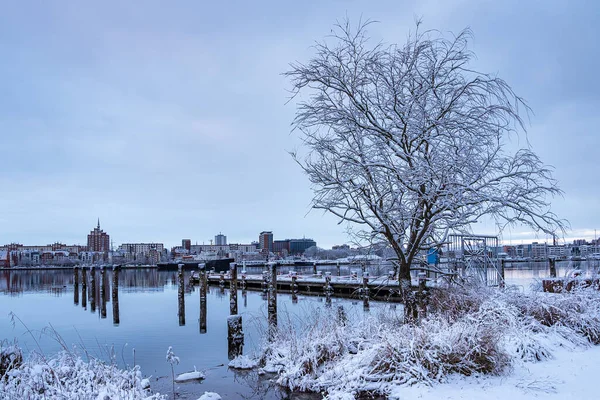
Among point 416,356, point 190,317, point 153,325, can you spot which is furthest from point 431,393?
point 190,317

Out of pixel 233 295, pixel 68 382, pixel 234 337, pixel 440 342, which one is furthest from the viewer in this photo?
pixel 233 295

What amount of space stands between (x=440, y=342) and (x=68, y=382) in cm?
691

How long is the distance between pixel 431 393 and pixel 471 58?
7.73 metres

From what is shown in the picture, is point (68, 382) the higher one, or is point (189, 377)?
point (68, 382)

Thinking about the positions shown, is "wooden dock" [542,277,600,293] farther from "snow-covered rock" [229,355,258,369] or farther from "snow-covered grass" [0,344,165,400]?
"snow-covered grass" [0,344,165,400]

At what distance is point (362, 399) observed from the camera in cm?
821

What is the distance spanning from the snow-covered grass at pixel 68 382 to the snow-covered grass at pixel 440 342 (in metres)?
3.18

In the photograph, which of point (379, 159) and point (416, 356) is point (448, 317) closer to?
point (416, 356)

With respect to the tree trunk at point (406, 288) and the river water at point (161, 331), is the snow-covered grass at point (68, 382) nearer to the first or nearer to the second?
the river water at point (161, 331)

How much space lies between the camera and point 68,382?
8.68 m

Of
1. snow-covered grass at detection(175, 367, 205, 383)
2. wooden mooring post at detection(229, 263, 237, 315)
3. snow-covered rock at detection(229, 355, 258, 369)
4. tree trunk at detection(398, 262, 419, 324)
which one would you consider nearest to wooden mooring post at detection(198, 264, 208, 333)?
wooden mooring post at detection(229, 263, 237, 315)

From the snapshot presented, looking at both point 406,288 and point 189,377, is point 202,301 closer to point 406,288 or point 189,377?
point 189,377

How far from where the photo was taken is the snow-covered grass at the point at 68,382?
309 inches

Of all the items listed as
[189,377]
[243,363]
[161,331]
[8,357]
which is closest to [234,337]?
[243,363]
